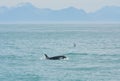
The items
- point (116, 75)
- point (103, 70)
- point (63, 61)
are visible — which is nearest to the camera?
point (116, 75)

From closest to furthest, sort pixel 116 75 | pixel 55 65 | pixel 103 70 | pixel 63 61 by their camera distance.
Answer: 1. pixel 116 75
2. pixel 103 70
3. pixel 55 65
4. pixel 63 61

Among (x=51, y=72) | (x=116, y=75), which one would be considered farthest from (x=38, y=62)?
(x=116, y=75)

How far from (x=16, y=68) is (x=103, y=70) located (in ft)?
34.4

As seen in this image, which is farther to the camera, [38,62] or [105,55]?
[105,55]

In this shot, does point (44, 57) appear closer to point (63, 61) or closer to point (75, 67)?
point (63, 61)

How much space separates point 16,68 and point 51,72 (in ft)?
19.3

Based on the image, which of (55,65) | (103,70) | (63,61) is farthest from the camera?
(63,61)

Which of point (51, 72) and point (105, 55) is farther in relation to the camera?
point (105, 55)

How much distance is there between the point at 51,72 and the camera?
56.3 meters

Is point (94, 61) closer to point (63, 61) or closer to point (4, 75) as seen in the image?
point (63, 61)

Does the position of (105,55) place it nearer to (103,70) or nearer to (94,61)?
(94,61)

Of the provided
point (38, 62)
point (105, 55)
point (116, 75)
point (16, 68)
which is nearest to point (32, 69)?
point (16, 68)

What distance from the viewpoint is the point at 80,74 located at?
5469 centimetres

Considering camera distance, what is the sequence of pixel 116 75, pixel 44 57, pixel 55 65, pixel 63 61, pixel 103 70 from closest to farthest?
pixel 116 75 → pixel 103 70 → pixel 55 65 → pixel 63 61 → pixel 44 57
